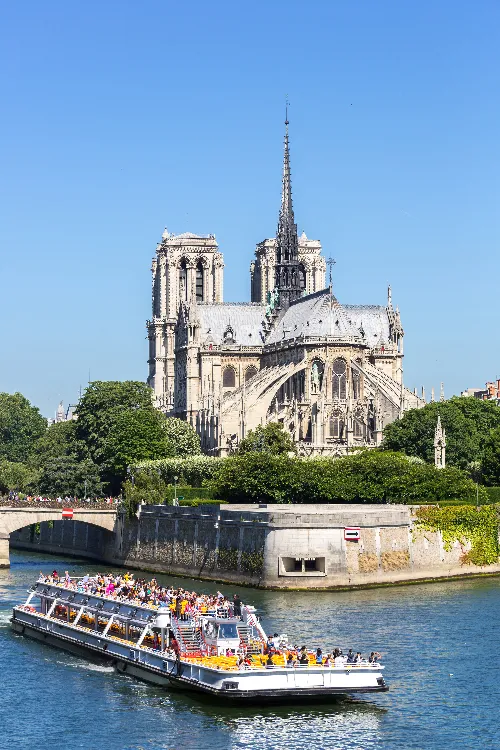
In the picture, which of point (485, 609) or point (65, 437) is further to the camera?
point (65, 437)

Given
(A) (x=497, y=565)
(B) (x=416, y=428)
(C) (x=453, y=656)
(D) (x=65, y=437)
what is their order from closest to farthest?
(C) (x=453, y=656) → (A) (x=497, y=565) → (B) (x=416, y=428) → (D) (x=65, y=437)

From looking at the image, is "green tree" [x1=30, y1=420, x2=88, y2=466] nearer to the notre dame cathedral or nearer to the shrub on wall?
the notre dame cathedral

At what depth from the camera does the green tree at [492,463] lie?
353 ft

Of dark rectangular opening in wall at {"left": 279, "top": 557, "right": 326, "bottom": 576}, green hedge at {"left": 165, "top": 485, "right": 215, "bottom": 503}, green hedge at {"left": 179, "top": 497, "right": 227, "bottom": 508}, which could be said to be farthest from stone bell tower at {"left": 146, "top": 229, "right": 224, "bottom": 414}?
dark rectangular opening in wall at {"left": 279, "top": 557, "right": 326, "bottom": 576}

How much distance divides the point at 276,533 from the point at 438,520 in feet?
33.8

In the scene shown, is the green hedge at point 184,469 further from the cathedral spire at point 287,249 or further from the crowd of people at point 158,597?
the cathedral spire at point 287,249

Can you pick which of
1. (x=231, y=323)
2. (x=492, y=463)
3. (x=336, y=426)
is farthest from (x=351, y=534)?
(x=231, y=323)

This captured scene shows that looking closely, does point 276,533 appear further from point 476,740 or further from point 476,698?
point 476,740

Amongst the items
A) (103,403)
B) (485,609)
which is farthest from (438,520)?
(103,403)

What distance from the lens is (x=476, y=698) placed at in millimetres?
55594

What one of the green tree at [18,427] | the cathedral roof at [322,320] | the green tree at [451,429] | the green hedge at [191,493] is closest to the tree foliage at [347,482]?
the green hedge at [191,493]

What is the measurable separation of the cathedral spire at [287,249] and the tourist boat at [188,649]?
9008cm

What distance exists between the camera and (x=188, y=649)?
58.4 metres

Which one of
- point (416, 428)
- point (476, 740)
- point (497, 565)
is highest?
point (416, 428)
